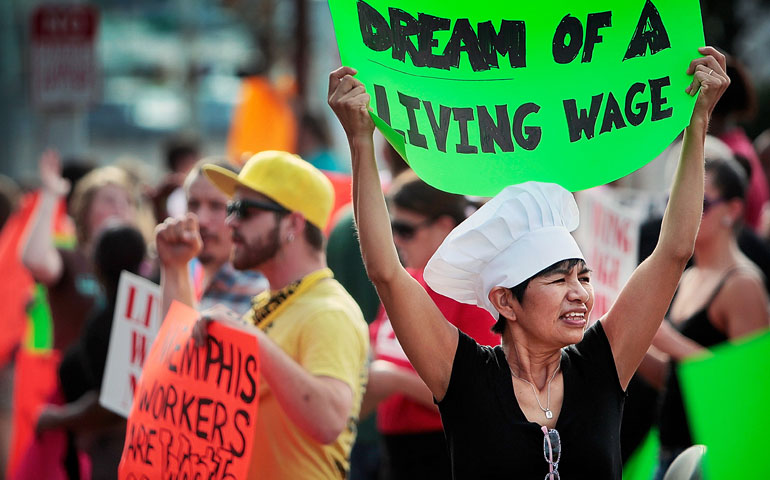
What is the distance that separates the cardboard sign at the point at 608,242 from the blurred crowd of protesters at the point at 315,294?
280 mm

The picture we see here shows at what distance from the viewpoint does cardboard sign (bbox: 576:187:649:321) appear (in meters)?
5.74

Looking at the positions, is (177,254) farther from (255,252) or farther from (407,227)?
(407,227)

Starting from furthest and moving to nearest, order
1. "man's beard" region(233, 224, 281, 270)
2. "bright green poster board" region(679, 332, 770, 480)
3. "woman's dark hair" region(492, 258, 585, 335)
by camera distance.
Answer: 1. "man's beard" region(233, 224, 281, 270)
2. "woman's dark hair" region(492, 258, 585, 335)
3. "bright green poster board" region(679, 332, 770, 480)

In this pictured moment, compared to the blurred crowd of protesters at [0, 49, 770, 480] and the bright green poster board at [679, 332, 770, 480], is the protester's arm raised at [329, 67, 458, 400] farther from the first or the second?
the blurred crowd of protesters at [0, 49, 770, 480]

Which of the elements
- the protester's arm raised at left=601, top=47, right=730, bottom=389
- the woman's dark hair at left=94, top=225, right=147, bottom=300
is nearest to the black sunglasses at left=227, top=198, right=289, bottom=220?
the woman's dark hair at left=94, top=225, right=147, bottom=300

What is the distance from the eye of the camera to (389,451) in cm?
499

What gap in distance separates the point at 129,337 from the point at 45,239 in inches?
95.5

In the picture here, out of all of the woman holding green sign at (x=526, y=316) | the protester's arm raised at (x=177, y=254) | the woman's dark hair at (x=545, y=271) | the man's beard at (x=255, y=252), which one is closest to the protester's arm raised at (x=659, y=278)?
the woman holding green sign at (x=526, y=316)

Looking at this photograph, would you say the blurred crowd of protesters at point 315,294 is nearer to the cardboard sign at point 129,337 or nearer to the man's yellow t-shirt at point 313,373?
the man's yellow t-shirt at point 313,373

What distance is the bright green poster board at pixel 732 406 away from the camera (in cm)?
298

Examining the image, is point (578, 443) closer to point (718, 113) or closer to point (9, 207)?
point (718, 113)

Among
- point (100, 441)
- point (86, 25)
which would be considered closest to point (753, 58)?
point (86, 25)

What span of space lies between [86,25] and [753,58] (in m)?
13.8

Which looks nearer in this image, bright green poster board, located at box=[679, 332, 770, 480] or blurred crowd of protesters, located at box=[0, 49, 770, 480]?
bright green poster board, located at box=[679, 332, 770, 480]
